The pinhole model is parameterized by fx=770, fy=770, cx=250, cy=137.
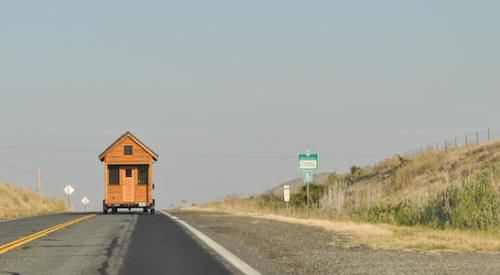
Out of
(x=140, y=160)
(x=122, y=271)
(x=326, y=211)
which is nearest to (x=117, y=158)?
(x=140, y=160)

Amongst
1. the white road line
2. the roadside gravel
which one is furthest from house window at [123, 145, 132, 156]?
the roadside gravel

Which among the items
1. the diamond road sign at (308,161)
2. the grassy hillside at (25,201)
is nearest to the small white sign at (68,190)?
the grassy hillside at (25,201)

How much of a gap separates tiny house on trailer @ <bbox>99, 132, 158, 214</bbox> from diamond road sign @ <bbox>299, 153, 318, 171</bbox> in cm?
1324

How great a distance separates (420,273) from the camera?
1047cm

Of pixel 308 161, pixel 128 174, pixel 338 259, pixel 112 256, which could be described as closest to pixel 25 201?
pixel 128 174

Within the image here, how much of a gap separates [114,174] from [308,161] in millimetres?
15536

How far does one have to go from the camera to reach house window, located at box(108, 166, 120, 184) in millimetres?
46031

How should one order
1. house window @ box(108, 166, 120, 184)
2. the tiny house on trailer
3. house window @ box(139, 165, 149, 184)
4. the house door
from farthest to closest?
house window @ box(139, 165, 149, 184), house window @ box(108, 166, 120, 184), the house door, the tiny house on trailer

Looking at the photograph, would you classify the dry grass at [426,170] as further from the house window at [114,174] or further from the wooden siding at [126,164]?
the house window at [114,174]

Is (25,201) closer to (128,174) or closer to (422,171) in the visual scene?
(128,174)

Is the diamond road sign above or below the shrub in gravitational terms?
above

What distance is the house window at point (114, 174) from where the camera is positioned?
46.0 m

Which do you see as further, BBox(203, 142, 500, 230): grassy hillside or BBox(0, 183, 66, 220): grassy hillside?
BBox(0, 183, 66, 220): grassy hillside

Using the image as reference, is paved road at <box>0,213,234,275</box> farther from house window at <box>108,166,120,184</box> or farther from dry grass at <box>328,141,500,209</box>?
house window at <box>108,166,120,184</box>
